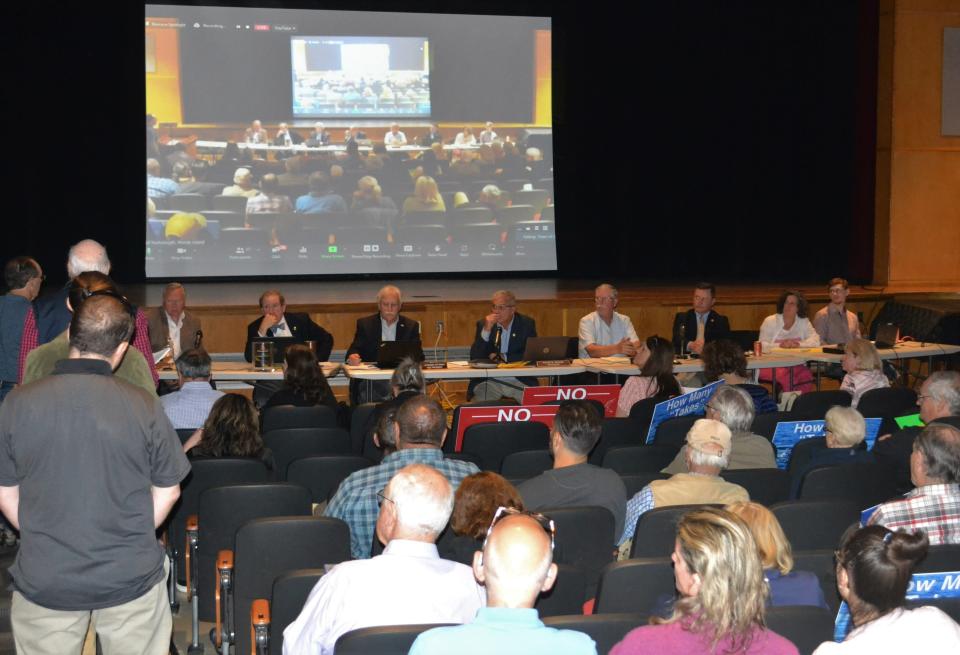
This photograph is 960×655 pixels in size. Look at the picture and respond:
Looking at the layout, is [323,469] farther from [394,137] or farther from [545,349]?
[394,137]

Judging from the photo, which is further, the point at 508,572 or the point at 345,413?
the point at 345,413

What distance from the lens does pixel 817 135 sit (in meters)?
14.0

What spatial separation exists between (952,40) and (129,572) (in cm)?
1211

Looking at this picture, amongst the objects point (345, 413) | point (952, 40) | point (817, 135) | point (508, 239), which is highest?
point (952, 40)

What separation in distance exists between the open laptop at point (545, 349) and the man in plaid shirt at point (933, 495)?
4.43m

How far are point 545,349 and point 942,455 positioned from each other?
180 inches

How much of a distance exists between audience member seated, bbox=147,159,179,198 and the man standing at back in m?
9.46

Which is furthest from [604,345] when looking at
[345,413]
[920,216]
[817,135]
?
[817,135]

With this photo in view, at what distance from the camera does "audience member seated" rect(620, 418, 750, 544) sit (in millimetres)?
3711

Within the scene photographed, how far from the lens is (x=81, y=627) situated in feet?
8.84

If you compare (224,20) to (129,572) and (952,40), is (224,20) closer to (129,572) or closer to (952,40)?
(952,40)

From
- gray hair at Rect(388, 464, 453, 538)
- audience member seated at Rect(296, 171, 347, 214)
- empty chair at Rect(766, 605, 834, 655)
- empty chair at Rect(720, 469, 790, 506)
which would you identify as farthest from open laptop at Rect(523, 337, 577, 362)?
empty chair at Rect(766, 605, 834, 655)

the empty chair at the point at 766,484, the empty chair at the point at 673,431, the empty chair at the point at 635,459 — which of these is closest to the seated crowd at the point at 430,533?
the empty chair at the point at 766,484

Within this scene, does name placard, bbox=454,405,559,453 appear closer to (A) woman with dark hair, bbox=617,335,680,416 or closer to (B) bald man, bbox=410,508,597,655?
(A) woman with dark hair, bbox=617,335,680,416
